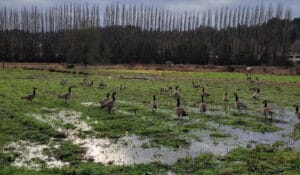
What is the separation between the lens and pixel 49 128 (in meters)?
19.3

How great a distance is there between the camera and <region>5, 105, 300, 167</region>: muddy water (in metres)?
14.3

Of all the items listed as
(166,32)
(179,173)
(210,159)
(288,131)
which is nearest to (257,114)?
(288,131)

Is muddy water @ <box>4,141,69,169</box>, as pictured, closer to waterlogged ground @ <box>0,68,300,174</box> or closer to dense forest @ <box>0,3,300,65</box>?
waterlogged ground @ <box>0,68,300,174</box>

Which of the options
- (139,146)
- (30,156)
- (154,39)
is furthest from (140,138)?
(154,39)

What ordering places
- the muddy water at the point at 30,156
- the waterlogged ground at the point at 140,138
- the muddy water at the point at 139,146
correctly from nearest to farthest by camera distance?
the muddy water at the point at 30,156 → the waterlogged ground at the point at 140,138 → the muddy water at the point at 139,146

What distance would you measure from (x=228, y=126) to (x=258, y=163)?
786cm

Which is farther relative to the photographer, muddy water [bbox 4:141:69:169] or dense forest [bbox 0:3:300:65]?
dense forest [bbox 0:3:300:65]

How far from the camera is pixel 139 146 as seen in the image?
1639 cm

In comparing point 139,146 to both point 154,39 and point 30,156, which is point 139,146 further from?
point 154,39

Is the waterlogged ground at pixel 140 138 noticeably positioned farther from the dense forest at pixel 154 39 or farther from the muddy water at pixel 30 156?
the dense forest at pixel 154 39

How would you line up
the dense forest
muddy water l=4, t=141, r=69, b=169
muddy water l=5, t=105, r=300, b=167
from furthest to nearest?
the dense forest
muddy water l=5, t=105, r=300, b=167
muddy water l=4, t=141, r=69, b=169

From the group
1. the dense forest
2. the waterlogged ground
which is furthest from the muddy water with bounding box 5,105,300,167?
the dense forest

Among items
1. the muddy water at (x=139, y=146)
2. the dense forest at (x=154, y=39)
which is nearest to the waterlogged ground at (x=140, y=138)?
the muddy water at (x=139, y=146)

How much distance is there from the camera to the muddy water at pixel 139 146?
14.3m
